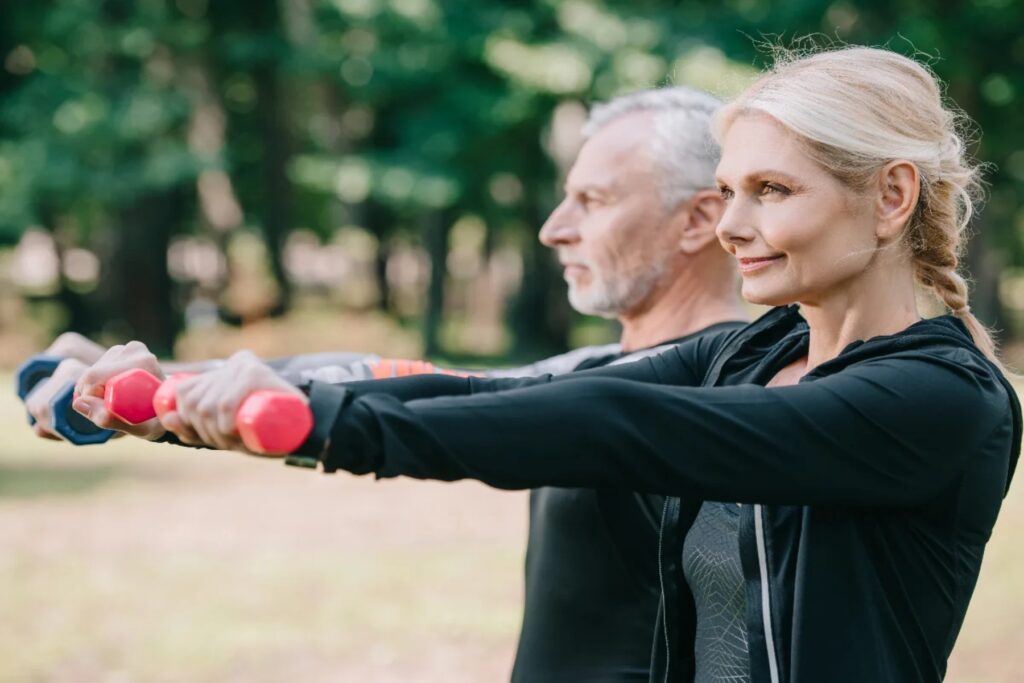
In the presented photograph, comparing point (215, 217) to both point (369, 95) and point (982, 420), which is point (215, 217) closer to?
point (369, 95)

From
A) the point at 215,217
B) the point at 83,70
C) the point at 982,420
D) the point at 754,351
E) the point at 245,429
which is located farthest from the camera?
the point at 215,217

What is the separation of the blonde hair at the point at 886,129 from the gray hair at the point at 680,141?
3.72 ft

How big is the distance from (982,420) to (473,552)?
807cm

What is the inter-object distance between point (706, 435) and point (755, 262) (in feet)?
1.53

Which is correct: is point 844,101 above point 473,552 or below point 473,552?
above

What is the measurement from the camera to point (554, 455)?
1.59 m

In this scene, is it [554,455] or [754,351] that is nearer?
[554,455]

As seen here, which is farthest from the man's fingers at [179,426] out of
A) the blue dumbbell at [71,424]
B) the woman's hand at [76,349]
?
the woman's hand at [76,349]

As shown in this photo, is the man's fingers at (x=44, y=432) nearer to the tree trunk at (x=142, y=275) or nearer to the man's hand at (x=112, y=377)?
the man's hand at (x=112, y=377)

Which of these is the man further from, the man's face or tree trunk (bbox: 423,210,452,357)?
tree trunk (bbox: 423,210,452,357)

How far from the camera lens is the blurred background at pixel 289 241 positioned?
7.78 meters

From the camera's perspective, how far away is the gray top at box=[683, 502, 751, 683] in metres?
2.02

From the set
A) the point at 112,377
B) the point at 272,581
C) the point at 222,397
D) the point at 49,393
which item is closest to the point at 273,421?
the point at 222,397

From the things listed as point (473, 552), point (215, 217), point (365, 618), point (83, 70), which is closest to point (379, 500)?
point (473, 552)
